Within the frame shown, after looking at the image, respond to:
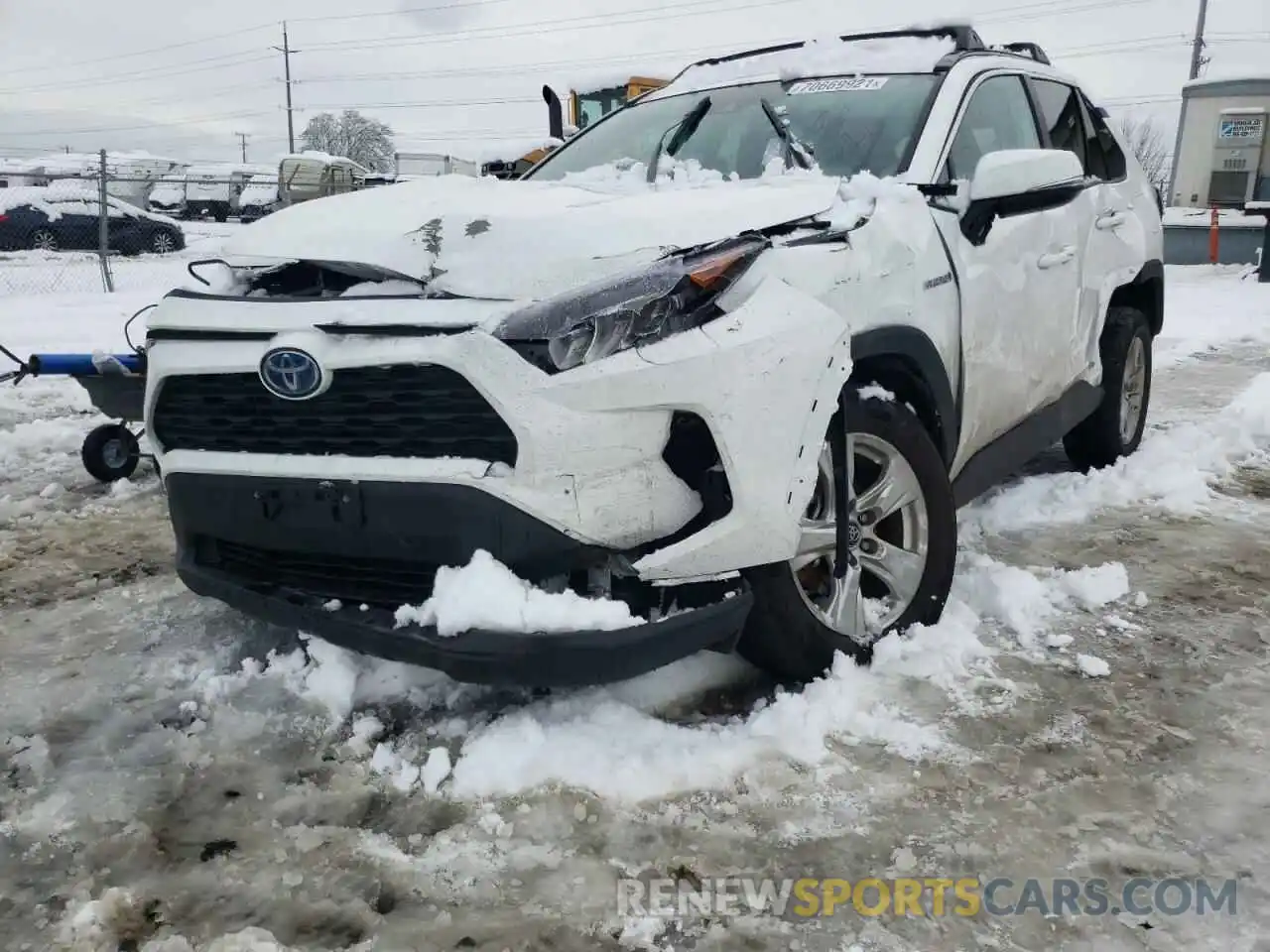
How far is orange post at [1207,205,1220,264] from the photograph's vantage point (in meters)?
16.3

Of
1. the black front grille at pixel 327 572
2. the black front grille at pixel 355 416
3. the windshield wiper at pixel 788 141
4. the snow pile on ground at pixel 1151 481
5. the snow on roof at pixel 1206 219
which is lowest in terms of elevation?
the snow pile on ground at pixel 1151 481

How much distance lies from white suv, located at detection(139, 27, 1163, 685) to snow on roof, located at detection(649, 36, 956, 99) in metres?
0.46

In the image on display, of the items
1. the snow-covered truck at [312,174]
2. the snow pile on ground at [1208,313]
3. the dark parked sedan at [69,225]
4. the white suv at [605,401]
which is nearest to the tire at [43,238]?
the dark parked sedan at [69,225]

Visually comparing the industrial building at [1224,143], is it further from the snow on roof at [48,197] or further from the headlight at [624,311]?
the snow on roof at [48,197]

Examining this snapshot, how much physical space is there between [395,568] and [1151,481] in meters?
3.96

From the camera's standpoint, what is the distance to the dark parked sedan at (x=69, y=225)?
20188mm

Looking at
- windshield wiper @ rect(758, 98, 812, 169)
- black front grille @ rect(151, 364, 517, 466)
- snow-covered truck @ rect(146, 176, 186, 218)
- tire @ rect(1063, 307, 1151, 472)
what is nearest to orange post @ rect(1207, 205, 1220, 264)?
tire @ rect(1063, 307, 1151, 472)

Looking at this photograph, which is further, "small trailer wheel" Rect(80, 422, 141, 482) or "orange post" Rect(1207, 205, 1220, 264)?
"orange post" Rect(1207, 205, 1220, 264)

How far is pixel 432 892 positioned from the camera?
208 cm

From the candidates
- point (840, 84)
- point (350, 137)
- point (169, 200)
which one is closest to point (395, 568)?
point (840, 84)

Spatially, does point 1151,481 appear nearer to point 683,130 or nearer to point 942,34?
point 942,34

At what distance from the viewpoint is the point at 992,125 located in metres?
3.85

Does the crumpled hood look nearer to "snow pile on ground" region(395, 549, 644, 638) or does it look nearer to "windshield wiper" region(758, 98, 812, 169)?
"windshield wiper" region(758, 98, 812, 169)

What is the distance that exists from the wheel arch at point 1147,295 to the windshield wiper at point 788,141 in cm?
234
